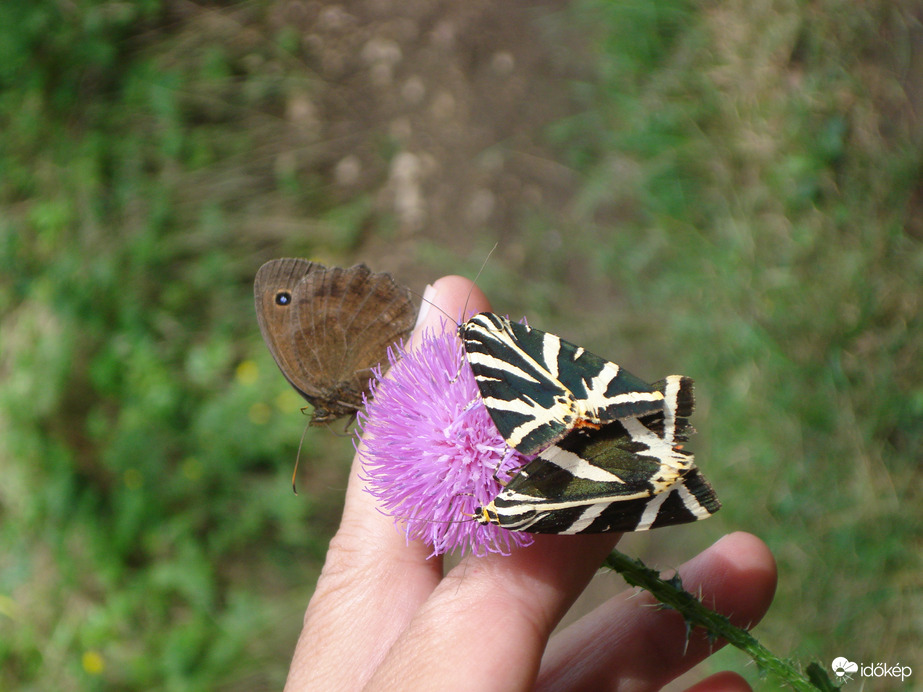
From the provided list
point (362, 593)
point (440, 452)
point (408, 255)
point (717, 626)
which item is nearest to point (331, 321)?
point (440, 452)

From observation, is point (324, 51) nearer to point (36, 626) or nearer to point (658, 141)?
point (658, 141)

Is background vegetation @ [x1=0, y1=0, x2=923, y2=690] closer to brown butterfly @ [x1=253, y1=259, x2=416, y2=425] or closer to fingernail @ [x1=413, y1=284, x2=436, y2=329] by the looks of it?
fingernail @ [x1=413, y1=284, x2=436, y2=329]

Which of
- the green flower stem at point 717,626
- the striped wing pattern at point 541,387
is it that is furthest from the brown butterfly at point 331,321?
→ the green flower stem at point 717,626

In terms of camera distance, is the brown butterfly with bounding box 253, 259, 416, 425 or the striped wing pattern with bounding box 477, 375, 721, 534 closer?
the striped wing pattern with bounding box 477, 375, 721, 534

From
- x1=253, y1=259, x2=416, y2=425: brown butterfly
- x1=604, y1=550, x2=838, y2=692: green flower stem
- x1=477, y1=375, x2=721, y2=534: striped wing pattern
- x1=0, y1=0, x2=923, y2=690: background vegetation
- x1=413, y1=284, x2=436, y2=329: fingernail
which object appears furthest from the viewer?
x1=0, y1=0, x2=923, y2=690: background vegetation

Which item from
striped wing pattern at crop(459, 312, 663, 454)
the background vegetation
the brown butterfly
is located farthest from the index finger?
the background vegetation

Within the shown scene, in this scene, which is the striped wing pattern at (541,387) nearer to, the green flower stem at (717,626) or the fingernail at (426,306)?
the green flower stem at (717,626)
